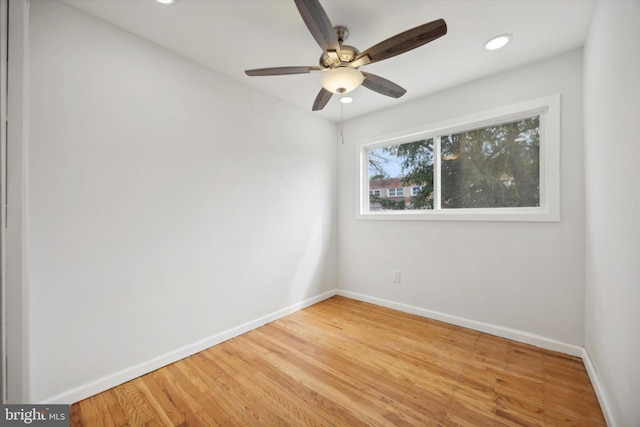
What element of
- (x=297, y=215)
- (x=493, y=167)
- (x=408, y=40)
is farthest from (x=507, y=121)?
(x=297, y=215)

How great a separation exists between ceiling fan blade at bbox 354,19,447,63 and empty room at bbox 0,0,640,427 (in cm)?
1

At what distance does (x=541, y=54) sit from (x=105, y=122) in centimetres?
334

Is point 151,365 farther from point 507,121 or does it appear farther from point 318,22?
point 507,121

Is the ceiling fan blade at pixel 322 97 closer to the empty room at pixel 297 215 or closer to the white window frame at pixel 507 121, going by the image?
the empty room at pixel 297 215

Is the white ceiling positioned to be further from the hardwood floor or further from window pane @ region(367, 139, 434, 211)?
the hardwood floor

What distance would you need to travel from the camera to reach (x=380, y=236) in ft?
10.8

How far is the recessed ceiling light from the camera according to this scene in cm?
193

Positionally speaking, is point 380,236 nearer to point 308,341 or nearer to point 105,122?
point 308,341

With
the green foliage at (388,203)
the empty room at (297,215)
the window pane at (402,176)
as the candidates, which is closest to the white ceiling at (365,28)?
the empty room at (297,215)

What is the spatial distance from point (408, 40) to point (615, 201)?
135 centimetres

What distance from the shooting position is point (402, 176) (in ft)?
10.7

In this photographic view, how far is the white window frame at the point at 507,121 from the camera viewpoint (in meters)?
2.16

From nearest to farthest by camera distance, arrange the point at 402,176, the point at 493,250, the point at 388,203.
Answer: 1. the point at 493,250
2. the point at 402,176
3. the point at 388,203

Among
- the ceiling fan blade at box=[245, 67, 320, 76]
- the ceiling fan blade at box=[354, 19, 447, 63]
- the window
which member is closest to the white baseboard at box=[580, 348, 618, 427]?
the window
